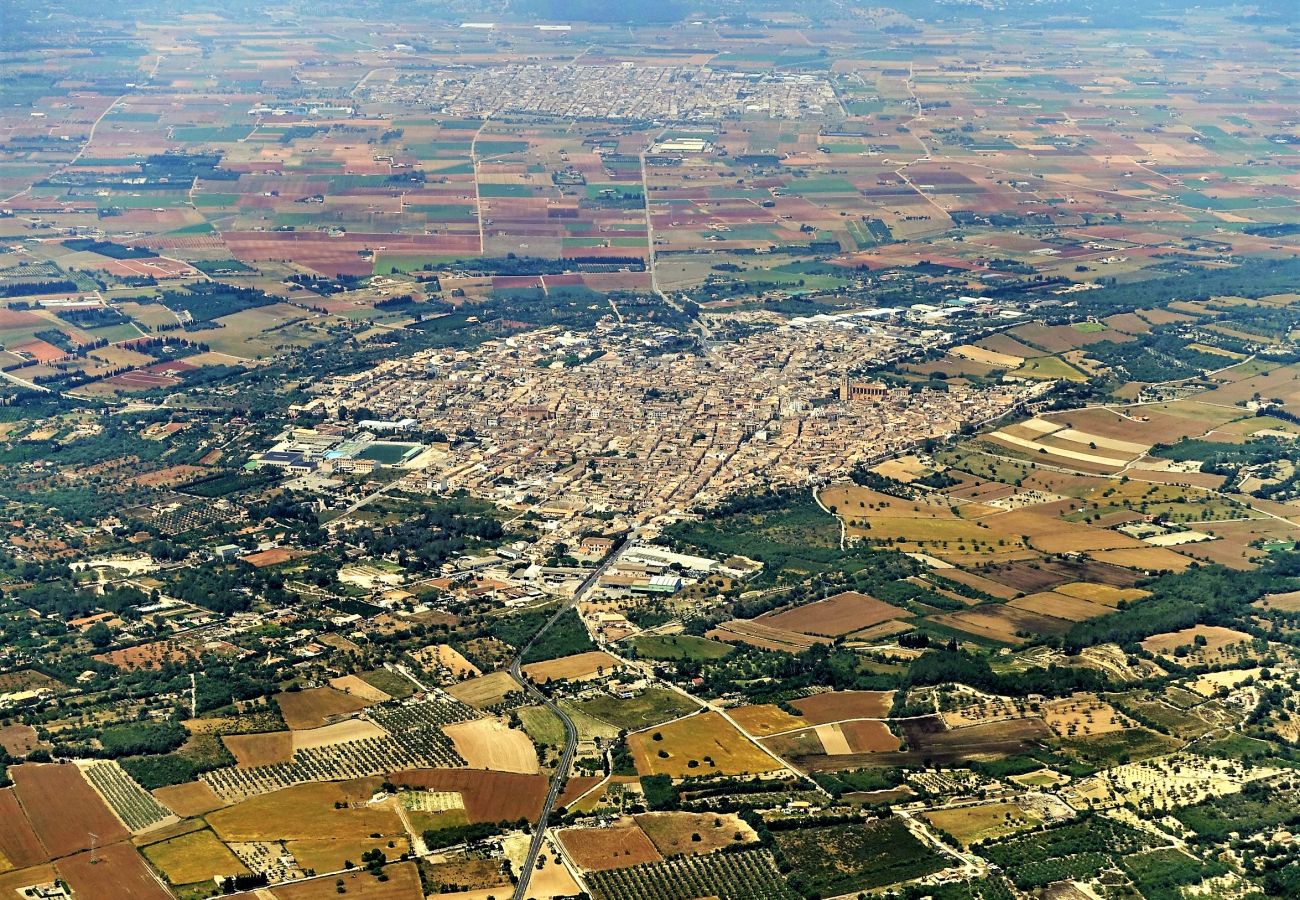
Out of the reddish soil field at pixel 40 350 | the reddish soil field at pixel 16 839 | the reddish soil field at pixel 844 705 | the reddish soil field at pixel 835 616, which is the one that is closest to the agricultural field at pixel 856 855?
the reddish soil field at pixel 844 705

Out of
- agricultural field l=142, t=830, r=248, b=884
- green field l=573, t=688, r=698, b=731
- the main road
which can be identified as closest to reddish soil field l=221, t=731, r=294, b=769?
agricultural field l=142, t=830, r=248, b=884

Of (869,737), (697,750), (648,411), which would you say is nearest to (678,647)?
(697,750)

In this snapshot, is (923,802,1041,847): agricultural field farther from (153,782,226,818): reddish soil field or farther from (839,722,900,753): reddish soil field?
(153,782,226,818): reddish soil field

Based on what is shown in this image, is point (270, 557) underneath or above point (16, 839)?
underneath

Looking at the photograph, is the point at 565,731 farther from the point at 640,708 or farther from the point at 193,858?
the point at 193,858

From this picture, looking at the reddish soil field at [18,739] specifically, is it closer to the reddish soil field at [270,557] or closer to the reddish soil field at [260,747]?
the reddish soil field at [260,747]
